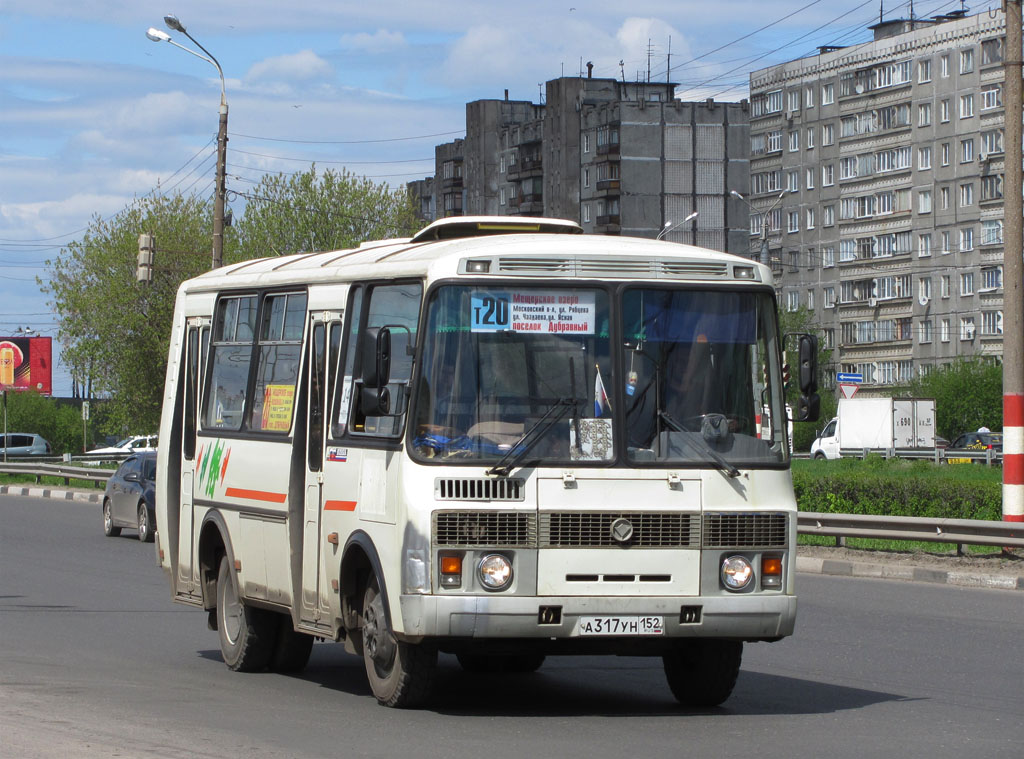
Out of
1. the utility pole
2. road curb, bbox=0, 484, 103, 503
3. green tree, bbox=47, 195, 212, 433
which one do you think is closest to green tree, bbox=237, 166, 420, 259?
green tree, bbox=47, 195, 212, 433

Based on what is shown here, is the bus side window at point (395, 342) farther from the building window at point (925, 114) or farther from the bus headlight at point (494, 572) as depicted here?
the building window at point (925, 114)

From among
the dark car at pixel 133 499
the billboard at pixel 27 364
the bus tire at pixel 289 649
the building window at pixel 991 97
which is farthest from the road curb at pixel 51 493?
the building window at pixel 991 97

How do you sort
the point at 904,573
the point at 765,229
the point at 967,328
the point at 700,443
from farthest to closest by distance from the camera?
the point at 967,328
the point at 765,229
the point at 904,573
the point at 700,443

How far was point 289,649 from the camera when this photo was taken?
12039mm

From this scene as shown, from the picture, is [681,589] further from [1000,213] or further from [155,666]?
[1000,213]

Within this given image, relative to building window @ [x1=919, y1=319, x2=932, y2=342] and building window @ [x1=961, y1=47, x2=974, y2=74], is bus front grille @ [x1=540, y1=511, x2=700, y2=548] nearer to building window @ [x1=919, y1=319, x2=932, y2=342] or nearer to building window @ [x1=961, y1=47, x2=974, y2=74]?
→ building window @ [x1=961, y1=47, x2=974, y2=74]

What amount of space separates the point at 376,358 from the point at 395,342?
581mm

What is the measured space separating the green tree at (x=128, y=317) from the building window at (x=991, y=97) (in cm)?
4581

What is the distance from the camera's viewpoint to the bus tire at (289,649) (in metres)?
12.0

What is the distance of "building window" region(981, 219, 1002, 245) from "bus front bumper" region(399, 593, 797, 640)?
92.2 meters

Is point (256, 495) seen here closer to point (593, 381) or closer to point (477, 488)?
point (477, 488)

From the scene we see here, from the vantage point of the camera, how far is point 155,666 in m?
12.2

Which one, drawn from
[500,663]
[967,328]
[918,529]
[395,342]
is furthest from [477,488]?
[967,328]

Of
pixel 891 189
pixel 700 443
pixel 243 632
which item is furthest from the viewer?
pixel 891 189
